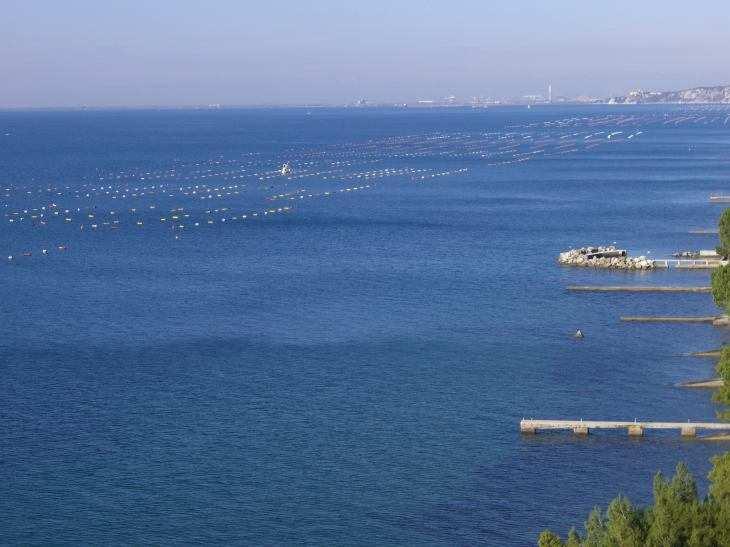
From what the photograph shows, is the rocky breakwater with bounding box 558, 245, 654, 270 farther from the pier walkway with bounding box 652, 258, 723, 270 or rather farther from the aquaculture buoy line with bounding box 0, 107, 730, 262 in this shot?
the aquaculture buoy line with bounding box 0, 107, 730, 262

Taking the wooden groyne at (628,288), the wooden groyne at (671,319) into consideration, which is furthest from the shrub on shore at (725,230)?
the wooden groyne at (671,319)

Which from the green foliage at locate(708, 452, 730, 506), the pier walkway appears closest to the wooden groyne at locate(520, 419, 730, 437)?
the green foliage at locate(708, 452, 730, 506)

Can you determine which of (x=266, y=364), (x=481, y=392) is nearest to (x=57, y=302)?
(x=266, y=364)

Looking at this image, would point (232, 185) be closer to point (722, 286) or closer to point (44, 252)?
point (44, 252)

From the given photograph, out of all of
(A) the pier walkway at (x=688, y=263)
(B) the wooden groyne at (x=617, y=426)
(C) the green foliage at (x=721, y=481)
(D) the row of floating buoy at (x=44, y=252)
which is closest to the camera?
(C) the green foliage at (x=721, y=481)

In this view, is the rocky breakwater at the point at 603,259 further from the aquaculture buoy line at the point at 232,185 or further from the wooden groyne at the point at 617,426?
the wooden groyne at the point at 617,426

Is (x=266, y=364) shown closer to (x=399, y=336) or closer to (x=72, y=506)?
(x=399, y=336)
